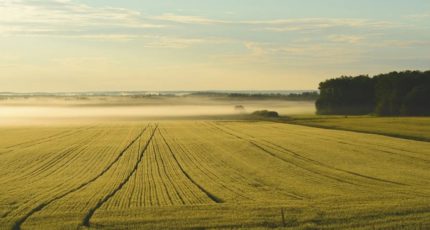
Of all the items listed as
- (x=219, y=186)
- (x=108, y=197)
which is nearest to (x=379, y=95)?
(x=219, y=186)

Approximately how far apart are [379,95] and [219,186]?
10624 cm

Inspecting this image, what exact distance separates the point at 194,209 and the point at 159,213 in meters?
1.39

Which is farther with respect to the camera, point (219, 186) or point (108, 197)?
point (219, 186)

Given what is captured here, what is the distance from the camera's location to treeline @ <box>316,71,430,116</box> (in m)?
113

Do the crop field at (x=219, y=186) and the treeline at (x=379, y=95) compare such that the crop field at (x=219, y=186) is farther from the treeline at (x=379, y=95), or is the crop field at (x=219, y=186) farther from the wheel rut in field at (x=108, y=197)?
the treeline at (x=379, y=95)

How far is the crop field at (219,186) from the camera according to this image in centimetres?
2136

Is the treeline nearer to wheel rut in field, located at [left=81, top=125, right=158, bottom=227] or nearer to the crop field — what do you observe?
the crop field

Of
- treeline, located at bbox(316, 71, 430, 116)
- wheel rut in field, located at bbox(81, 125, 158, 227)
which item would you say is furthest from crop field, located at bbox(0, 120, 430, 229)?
treeline, located at bbox(316, 71, 430, 116)

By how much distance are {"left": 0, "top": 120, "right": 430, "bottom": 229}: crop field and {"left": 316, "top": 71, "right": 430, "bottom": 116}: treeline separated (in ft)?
203

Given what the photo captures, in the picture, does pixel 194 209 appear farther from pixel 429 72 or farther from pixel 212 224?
pixel 429 72

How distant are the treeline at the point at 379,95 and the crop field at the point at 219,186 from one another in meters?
62.0

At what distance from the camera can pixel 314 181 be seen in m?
31.8

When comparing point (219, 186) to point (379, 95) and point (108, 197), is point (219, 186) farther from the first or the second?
point (379, 95)

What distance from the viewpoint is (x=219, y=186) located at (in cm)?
2989
